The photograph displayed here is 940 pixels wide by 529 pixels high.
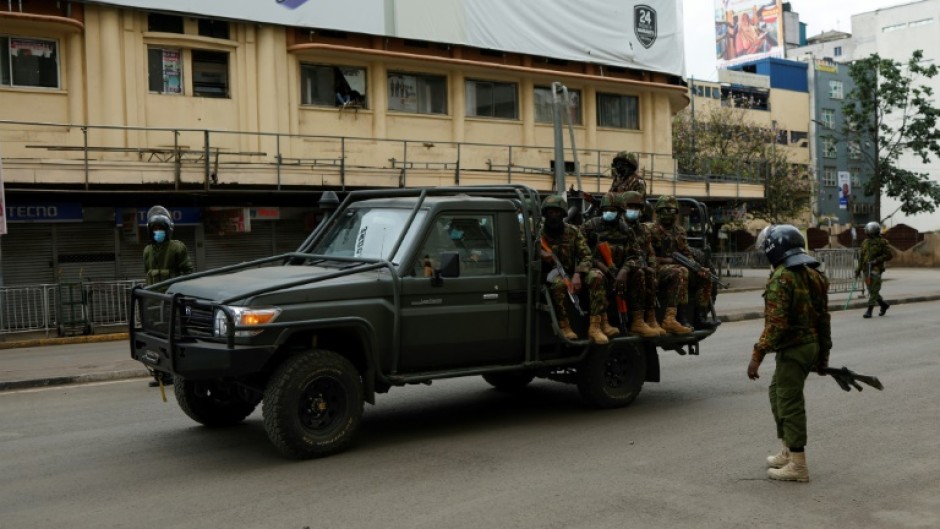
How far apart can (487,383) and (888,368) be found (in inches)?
206

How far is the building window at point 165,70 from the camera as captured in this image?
74.6 ft

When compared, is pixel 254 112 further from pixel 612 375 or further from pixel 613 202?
pixel 612 375

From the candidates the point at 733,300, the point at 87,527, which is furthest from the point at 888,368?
the point at 733,300

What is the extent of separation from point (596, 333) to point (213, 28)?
17.9 meters

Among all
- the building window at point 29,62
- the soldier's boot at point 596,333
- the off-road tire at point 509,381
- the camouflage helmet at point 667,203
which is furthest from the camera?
the building window at point 29,62

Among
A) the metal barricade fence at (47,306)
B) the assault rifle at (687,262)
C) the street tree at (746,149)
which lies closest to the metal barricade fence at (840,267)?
the assault rifle at (687,262)

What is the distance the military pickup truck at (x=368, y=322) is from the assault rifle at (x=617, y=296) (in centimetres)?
19

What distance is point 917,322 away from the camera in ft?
60.5

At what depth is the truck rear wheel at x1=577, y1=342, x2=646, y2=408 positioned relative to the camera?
9008 millimetres

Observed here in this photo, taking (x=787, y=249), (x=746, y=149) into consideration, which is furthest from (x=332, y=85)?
(x=746, y=149)

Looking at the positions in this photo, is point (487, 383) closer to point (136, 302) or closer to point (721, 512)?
point (136, 302)

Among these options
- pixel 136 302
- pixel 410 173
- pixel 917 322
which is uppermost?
pixel 410 173

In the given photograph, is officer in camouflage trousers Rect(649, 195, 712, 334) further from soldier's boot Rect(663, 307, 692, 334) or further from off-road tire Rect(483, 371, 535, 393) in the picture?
off-road tire Rect(483, 371, 535, 393)

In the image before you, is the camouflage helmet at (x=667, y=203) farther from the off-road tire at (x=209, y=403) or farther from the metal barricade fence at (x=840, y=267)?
the metal barricade fence at (x=840, y=267)
